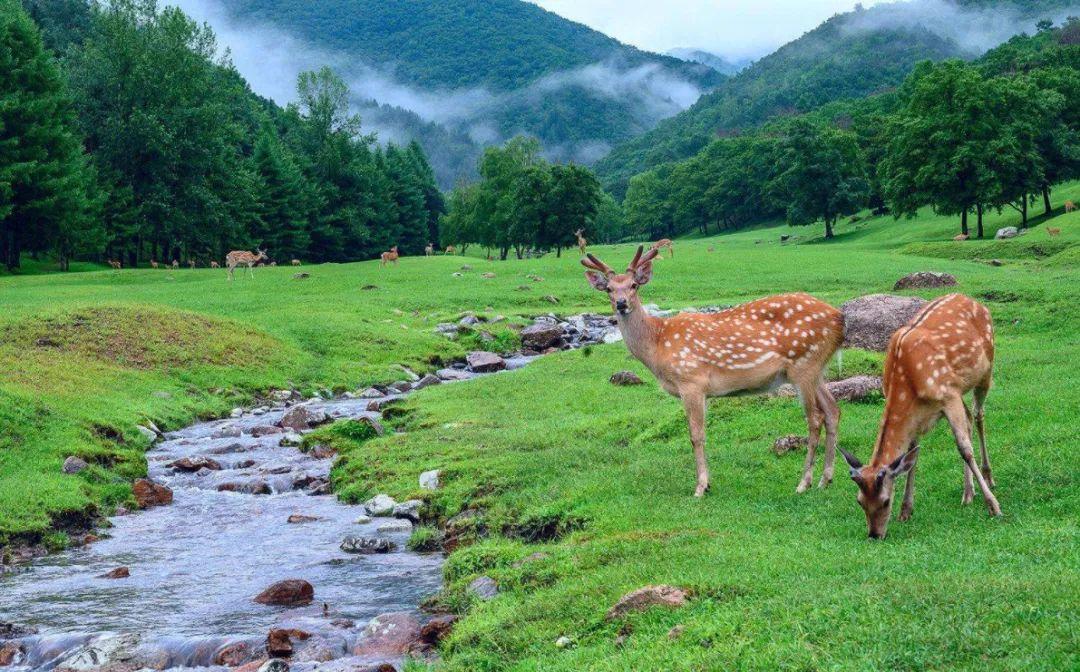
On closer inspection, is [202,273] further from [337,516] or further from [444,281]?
[337,516]

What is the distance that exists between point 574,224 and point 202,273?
143 feet

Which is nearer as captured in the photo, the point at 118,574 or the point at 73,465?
the point at 118,574

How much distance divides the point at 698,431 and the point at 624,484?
1.46 metres

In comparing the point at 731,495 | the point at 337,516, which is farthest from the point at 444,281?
the point at 731,495

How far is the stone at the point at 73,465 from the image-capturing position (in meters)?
18.6

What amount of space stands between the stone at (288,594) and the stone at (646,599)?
4738mm

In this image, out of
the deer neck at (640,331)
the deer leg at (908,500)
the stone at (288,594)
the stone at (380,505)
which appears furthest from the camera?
the stone at (380,505)

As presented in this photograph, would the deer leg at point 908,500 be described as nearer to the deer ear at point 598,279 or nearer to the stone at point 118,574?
the deer ear at point 598,279

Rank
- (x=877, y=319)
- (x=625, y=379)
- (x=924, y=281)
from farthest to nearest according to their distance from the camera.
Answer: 1. (x=924, y=281)
2. (x=625, y=379)
3. (x=877, y=319)

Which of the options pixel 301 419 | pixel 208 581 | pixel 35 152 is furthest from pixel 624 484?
pixel 35 152

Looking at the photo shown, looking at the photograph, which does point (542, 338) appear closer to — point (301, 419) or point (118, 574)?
point (301, 419)

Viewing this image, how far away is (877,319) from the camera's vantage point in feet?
77.2

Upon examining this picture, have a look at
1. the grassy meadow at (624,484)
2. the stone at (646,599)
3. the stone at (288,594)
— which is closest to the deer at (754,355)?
the grassy meadow at (624,484)

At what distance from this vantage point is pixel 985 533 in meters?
10.2
